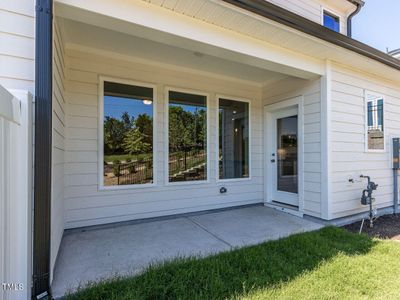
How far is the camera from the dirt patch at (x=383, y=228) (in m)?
3.58

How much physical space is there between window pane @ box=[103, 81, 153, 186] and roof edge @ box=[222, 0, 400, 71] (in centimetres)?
217

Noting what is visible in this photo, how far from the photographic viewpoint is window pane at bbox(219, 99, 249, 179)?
4871 millimetres

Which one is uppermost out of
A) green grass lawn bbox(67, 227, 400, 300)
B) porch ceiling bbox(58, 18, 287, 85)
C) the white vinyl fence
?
porch ceiling bbox(58, 18, 287, 85)

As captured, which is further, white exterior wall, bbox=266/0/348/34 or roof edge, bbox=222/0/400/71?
white exterior wall, bbox=266/0/348/34

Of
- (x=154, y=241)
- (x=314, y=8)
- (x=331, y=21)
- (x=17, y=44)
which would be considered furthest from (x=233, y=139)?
(x=331, y=21)

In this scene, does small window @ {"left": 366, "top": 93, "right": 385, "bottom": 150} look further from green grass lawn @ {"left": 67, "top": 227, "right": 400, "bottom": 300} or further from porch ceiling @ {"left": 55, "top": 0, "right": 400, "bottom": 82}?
green grass lawn @ {"left": 67, "top": 227, "right": 400, "bottom": 300}

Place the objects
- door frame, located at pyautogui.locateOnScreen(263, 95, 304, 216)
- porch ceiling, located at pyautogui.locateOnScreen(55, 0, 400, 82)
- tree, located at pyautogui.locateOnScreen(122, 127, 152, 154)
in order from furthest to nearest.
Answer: door frame, located at pyautogui.locateOnScreen(263, 95, 304, 216), tree, located at pyautogui.locateOnScreen(122, 127, 152, 154), porch ceiling, located at pyautogui.locateOnScreen(55, 0, 400, 82)

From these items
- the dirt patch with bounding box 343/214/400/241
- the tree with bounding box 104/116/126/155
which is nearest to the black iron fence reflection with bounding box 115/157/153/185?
the tree with bounding box 104/116/126/155

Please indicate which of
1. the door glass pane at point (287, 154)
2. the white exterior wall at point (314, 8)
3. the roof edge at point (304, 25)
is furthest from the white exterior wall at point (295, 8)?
the door glass pane at point (287, 154)

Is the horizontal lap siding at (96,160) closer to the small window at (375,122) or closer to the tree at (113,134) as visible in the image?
the tree at (113,134)

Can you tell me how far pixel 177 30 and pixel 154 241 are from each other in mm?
2681

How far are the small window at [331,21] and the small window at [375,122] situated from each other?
7.67 feet

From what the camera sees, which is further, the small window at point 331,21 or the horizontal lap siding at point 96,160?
the small window at point 331,21

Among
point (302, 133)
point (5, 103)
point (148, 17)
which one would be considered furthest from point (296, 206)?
point (5, 103)
